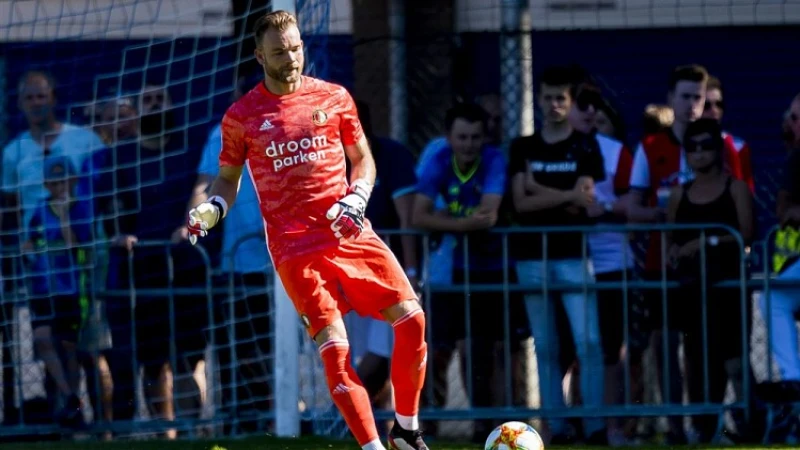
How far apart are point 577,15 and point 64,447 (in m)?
6.54

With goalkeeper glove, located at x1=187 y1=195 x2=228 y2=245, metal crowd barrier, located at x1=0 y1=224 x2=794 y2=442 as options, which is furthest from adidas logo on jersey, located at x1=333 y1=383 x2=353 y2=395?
metal crowd barrier, located at x1=0 y1=224 x2=794 y2=442

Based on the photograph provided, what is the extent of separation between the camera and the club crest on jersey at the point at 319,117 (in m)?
6.84

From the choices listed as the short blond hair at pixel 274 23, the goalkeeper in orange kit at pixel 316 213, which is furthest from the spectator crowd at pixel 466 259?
the short blond hair at pixel 274 23

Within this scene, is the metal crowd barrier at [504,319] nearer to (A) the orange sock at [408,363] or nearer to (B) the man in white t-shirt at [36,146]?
(B) the man in white t-shirt at [36,146]

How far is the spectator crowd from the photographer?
8570mm

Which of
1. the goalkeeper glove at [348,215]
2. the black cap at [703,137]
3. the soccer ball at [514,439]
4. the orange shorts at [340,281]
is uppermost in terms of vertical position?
the black cap at [703,137]

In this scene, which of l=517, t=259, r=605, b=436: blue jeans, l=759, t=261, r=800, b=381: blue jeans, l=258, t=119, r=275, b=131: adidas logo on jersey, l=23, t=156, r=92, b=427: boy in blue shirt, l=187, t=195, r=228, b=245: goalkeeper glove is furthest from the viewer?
l=23, t=156, r=92, b=427: boy in blue shirt

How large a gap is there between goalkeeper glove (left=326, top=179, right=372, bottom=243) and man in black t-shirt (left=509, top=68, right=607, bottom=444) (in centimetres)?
214

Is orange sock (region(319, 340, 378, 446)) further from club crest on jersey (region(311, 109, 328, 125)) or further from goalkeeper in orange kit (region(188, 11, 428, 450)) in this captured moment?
club crest on jersey (region(311, 109, 328, 125))

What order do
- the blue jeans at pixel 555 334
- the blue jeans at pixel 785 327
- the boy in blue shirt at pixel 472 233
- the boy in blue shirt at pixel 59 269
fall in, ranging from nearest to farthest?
the blue jeans at pixel 785 327
the blue jeans at pixel 555 334
the boy in blue shirt at pixel 472 233
the boy in blue shirt at pixel 59 269

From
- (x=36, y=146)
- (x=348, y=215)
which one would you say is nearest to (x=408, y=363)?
(x=348, y=215)

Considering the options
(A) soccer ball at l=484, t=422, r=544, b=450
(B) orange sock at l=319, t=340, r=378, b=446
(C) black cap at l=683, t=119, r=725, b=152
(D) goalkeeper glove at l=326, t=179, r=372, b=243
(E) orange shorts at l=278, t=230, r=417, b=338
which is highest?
(C) black cap at l=683, t=119, r=725, b=152

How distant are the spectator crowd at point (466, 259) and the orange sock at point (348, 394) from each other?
7.04ft

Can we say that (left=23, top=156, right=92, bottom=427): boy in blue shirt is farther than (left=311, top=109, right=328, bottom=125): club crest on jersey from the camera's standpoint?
Yes
